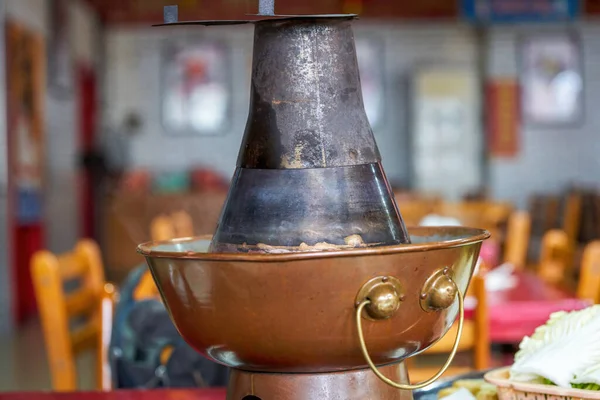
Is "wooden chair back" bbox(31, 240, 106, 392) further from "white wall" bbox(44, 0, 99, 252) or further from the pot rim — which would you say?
"white wall" bbox(44, 0, 99, 252)

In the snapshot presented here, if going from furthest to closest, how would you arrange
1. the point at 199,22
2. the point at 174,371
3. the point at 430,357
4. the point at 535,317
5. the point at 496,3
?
the point at 496,3 → the point at 430,357 → the point at 535,317 → the point at 174,371 → the point at 199,22

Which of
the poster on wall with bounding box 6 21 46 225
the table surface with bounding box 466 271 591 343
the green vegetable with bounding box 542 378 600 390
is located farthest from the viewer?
the poster on wall with bounding box 6 21 46 225

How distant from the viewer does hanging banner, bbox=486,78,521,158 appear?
35.4 ft

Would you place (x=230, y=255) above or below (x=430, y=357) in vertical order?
above

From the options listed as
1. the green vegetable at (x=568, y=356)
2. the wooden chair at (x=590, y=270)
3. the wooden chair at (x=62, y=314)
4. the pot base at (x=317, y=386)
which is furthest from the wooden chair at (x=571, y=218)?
the pot base at (x=317, y=386)

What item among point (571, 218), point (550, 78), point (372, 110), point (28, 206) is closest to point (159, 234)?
point (28, 206)

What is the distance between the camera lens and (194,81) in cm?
1115

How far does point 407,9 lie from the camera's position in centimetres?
1077

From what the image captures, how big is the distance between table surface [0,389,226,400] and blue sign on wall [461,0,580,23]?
7065mm

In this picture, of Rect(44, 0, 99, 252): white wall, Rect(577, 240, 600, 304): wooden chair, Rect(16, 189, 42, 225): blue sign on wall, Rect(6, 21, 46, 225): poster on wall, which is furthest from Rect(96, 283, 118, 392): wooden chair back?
Rect(44, 0, 99, 252): white wall

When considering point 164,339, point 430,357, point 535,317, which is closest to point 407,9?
point 430,357

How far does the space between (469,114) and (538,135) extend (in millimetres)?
965

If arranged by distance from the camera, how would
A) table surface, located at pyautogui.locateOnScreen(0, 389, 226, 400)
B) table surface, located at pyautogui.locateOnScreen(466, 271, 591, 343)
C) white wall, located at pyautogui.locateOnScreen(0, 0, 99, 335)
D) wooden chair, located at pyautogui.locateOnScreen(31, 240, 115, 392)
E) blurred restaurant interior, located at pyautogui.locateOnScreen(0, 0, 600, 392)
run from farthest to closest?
blurred restaurant interior, located at pyautogui.locateOnScreen(0, 0, 600, 392)
white wall, located at pyautogui.locateOnScreen(0, 0, 99, 335)
table surface, located at pyautogui.locateOnScreen(466, 271, 591, 343)
wooden chair, located at pyautogui.locateOnScreen(31, 240, 115, 392)
table surface, located at pyautogui.locateOnScreen(0, 389, 226, 400)

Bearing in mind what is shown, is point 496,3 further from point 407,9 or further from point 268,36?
point 268,36
